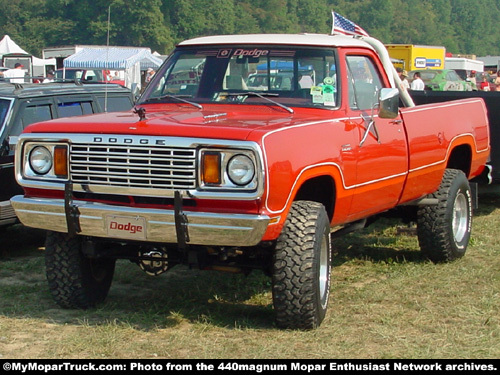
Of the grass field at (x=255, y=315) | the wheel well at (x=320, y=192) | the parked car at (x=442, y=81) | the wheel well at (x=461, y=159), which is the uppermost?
the wheel well at (x=320, y=192)

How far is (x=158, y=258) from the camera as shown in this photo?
18.4 feet

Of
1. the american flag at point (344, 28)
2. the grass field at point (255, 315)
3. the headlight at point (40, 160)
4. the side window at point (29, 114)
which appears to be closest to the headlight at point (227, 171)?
the grass field at point (255, 315)

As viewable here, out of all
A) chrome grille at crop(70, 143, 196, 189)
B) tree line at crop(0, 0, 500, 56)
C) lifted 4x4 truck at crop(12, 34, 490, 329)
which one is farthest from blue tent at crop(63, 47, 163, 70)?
chrome grille at crop(70, 143, 196, 189)

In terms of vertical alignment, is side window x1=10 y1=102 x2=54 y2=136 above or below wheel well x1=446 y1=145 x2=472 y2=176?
above

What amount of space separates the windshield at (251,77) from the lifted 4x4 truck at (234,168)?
1 cm

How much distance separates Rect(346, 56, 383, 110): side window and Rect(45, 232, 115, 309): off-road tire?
2.35m

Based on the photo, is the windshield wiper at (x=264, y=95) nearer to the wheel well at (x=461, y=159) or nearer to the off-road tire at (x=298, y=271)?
the off-road tire at (x=298, y=271)

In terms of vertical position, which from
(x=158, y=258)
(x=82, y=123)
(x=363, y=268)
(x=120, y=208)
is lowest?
(x=363, y=268)

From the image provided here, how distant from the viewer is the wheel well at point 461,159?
827cm

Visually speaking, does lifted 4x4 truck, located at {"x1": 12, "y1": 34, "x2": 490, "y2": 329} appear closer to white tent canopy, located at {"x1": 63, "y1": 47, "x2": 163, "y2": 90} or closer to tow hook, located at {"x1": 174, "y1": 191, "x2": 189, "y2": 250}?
tow hook, located at {"x1": 174, "y1": 191, "x2": 189, "y2": 250}

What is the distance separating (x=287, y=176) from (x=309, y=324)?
40.9 inches

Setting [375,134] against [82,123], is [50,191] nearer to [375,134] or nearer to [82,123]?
[82,123]

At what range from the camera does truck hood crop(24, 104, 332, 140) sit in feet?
16.9

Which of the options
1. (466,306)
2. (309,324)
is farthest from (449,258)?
(309,324)
